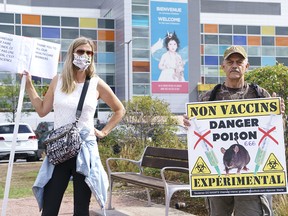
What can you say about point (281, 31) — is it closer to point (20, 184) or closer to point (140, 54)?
point (140, 54)

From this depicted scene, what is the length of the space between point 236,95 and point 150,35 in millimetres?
60163

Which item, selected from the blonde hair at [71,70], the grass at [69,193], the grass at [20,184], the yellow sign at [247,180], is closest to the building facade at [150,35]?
the grass at [20,184]

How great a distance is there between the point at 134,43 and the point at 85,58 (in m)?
58.4

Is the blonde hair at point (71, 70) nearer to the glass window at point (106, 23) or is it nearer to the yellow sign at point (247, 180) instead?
the yellow sign at point (247, 180)

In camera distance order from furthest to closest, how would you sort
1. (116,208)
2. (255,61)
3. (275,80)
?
(255,61) < (275,80) < (116,208)

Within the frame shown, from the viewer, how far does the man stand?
397 cm

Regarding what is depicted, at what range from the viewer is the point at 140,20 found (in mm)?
63281

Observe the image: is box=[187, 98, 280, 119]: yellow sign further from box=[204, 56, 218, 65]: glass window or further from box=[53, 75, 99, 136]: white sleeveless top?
box=[204, 56, 218, 65]: glass window

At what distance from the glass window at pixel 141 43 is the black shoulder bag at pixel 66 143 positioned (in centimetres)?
5851

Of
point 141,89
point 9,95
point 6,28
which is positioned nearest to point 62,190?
point 9,95

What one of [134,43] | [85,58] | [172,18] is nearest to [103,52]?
[134,43]

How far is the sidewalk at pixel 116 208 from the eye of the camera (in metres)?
7.44

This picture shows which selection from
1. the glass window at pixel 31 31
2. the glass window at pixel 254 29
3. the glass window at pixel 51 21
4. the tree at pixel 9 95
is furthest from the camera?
the glass window at pixel 254 29

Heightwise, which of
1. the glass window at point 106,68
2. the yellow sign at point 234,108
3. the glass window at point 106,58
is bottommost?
the yellow sign at point 234,108
